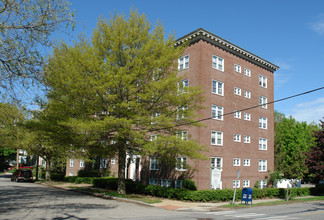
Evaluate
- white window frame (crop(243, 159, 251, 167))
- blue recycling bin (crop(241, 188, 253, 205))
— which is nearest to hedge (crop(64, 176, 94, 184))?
white window frame (crop(243, 159, 251, 167))

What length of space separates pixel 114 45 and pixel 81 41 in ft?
9.45

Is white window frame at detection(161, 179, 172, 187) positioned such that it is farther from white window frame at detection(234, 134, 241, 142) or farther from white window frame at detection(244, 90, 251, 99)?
white window frame at detection(244, 90, 251, 99)

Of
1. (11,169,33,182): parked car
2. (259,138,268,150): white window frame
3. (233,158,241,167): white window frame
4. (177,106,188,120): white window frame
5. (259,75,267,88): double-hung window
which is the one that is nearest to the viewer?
(177,106,188,120): white window frame

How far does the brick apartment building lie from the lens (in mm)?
27891

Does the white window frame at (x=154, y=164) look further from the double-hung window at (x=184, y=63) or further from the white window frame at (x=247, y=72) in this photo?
the white window frame at (x=247, y=72)

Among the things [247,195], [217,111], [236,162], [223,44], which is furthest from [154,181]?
[223,44]

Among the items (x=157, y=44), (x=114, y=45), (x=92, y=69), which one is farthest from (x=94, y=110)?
(x=157, y=44)

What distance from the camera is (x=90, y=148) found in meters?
23.3

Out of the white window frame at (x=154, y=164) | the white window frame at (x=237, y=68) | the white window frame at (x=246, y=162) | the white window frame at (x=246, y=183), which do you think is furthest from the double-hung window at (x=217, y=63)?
the white window frame at (x=246, y=183)

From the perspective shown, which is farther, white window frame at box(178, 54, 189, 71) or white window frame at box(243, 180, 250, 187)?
white window frame at box(243, 180, 250, 187)

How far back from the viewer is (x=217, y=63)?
1191 inches

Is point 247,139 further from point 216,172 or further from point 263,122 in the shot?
point 216,172

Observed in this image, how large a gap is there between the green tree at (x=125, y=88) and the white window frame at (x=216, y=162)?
6.70m

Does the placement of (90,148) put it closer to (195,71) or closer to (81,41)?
(81,41)
